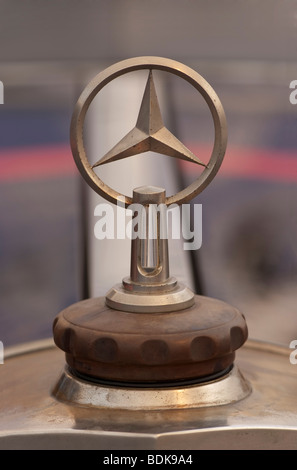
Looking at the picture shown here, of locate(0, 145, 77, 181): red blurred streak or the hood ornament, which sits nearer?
the hood ornament

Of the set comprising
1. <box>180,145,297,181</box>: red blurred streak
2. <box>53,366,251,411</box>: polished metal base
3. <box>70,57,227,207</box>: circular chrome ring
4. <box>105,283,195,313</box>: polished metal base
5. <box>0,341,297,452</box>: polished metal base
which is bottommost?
<box>0,341,297,452</box>: polished metal base

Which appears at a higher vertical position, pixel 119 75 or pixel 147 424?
pixel 119 75

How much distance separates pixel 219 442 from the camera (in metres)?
0.75

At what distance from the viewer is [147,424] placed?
75 cm

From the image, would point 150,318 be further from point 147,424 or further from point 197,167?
point 197,167

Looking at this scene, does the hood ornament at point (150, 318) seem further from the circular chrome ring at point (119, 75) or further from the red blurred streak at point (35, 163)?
the red blurred streak at point (35, 163)

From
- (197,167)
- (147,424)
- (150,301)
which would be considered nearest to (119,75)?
(150,301)

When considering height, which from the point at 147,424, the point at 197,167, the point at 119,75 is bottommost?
the point at 147,424

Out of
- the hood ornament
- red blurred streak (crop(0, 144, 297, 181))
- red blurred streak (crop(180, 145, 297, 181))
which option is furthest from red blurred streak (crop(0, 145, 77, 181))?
the hood ornament

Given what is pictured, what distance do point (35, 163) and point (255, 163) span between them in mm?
363

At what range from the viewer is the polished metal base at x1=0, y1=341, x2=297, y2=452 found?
738 mm

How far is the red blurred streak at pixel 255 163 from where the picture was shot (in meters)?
1.44

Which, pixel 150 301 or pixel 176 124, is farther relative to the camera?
pixel 176 124

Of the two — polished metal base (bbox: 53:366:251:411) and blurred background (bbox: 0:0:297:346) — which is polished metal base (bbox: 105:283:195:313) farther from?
blurred background (bbox: 0:0:297:346)
